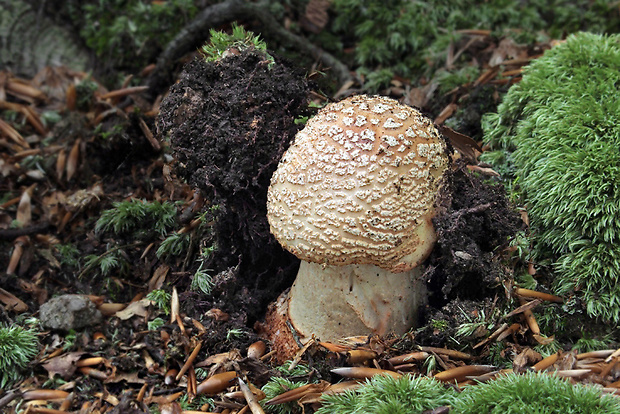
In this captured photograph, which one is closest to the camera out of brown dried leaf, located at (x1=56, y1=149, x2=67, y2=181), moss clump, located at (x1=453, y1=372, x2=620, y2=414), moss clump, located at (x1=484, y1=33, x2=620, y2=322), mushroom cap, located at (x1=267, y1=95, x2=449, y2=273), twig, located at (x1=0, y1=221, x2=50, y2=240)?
moss clump, located at (x1=453, y1=372, x2=620, y2=414)

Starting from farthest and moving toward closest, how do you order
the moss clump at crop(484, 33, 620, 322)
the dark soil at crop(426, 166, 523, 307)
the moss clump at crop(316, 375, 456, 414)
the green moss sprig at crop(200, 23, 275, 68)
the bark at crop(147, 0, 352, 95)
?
the bark at crop(147, 0, 352, 95), the green moss sprig at crop(200, 23, 275, 68), the moss clump at crop(484, 33, 620, 322), the dark soil at crop(426, 166, 523, 307), the moss clump at crop(316, 375, 456, 414)

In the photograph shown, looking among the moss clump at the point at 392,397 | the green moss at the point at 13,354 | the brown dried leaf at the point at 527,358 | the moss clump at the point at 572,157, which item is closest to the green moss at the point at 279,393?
the moss clump at the point at 392,397

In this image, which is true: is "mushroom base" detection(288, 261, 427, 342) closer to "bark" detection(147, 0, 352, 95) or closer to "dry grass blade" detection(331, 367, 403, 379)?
"dry grass blade" detection(331, 367, 403, 379)

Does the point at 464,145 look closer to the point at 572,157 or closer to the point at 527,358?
the point at 572,157

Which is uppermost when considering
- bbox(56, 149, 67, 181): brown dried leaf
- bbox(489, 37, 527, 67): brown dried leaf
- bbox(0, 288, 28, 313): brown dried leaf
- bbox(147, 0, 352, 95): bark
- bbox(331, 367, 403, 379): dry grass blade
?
bbox(489, 37, 527, 67): brown dried leaf

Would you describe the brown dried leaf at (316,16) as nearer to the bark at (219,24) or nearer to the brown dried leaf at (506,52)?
the bark at (219,24)

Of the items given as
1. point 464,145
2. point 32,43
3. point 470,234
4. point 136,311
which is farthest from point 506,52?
point 32,43

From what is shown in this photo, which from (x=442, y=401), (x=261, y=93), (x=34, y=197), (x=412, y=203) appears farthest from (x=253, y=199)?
(x=34, y=197)

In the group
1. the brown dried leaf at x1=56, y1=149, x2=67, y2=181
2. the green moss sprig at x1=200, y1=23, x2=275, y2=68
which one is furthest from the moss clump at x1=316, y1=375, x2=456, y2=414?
the brown dried leaf at x1=56, y1=149, x2=67, y2=181
